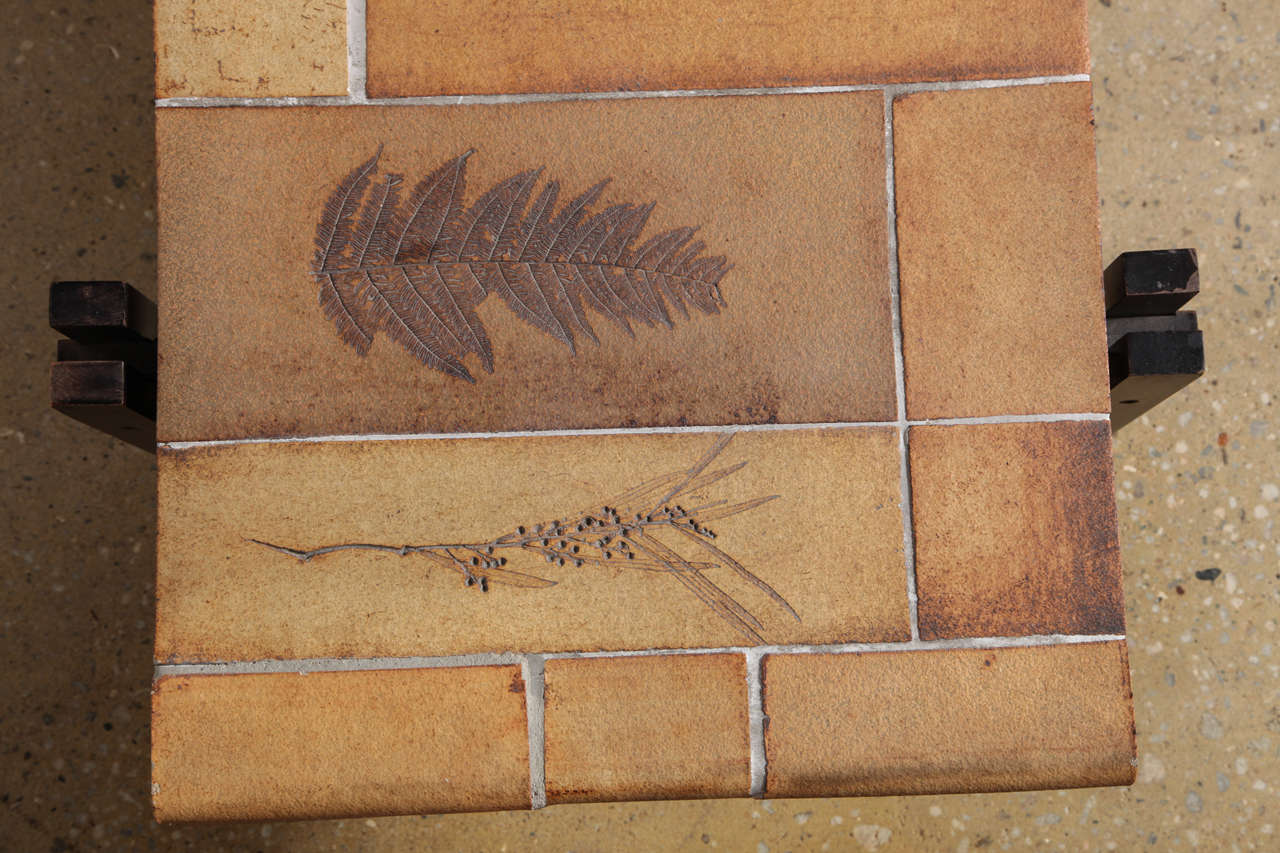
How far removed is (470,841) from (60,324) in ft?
4.63

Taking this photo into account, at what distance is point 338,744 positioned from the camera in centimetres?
141

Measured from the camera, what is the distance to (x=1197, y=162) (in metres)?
2.05

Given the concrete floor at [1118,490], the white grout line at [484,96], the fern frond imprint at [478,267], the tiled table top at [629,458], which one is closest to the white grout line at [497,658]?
the tiled table top at [629,458]

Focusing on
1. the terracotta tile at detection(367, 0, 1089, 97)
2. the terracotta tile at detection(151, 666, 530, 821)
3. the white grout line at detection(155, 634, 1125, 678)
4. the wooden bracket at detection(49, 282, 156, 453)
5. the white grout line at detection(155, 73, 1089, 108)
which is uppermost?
the terracotta tile at detection(367, 0, 1089, 97)

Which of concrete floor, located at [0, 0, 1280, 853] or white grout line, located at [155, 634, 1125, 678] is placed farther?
concrete floor, located at [0, 0, 1280, 853]

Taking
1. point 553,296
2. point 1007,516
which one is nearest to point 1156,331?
point 1007,516

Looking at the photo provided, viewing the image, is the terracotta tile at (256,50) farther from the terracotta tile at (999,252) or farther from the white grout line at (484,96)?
the terracotta tile at (999,252)

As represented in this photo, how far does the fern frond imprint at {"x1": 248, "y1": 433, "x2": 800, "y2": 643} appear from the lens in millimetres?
1421

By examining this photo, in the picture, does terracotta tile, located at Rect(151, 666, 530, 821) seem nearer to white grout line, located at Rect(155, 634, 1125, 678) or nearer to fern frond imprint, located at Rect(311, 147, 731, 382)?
white grout line, located at Rect(155, 634, 1125, 678)

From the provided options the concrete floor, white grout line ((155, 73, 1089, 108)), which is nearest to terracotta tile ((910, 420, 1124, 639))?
white grout line ((155, 73, 1089, 108))

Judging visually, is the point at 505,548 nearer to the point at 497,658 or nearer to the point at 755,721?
the point at 497,658

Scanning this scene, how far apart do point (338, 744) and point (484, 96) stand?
117 centimetres

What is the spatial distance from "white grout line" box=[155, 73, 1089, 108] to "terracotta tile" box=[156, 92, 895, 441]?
2cm

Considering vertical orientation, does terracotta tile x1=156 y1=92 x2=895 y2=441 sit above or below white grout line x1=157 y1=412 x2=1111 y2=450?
above
